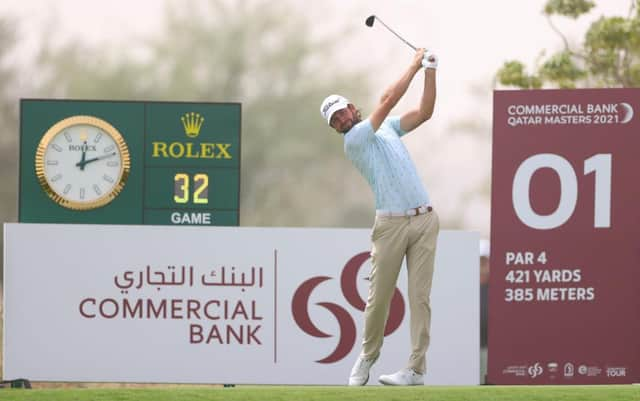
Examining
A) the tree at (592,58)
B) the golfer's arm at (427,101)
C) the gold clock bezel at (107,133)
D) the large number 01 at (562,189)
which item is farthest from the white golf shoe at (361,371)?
the tree at (592,58)

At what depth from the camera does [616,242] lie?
1020 cm

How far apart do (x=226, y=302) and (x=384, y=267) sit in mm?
2704

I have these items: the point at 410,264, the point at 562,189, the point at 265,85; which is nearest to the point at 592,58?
the point at 562,189

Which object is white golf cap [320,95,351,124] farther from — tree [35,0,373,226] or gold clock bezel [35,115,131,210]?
tree [35,0,373,226]

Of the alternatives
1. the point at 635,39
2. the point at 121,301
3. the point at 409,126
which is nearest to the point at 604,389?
the point at 409,126

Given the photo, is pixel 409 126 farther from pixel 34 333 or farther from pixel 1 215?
pixel 1 215

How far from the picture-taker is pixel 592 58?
17594 millimetres

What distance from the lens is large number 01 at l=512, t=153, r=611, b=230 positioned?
1020 centimetres

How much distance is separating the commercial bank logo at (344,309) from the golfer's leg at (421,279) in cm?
228

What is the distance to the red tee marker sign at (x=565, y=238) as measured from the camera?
402 inches

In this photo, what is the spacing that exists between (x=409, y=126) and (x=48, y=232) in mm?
3716

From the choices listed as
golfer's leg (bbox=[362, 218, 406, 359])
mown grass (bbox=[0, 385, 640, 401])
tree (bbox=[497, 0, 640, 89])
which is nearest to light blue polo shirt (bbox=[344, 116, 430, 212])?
golfer's leg (bbox=[362, 218, 406, 359])

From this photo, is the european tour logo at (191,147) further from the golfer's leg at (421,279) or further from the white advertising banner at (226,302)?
the golfer's leg at (421,279)

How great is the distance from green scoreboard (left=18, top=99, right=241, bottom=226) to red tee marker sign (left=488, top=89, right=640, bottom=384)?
218 cm
